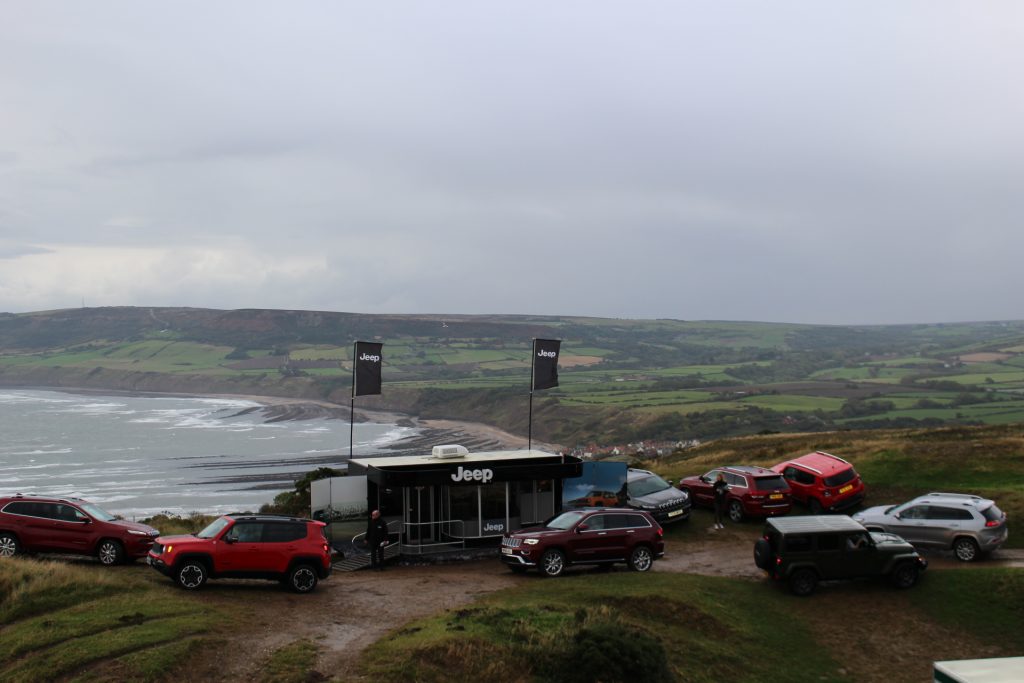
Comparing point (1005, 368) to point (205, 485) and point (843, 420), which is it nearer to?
point (843, 420)

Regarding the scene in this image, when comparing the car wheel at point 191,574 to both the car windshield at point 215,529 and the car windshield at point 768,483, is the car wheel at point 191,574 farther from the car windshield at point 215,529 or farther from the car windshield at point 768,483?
the car windshield at point 768,483

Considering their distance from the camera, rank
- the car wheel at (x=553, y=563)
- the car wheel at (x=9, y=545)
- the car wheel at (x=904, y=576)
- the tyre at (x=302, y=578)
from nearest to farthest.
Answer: the tyre at (x=302, y=578)
the car wheel at (x=904, y=576)
the car wheel at (x=9, y=545)
the car wheel at (x=553, y=563)

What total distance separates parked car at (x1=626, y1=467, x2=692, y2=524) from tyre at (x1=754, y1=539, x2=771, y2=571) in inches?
221

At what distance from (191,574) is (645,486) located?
14.6m

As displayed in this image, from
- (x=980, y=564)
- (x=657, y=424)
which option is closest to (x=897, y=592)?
(x=980, y=564)

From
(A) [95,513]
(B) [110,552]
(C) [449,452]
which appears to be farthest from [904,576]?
(A) [95,513]

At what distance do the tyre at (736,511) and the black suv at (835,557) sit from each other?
7441mm

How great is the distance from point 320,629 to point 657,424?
8231 centimetres

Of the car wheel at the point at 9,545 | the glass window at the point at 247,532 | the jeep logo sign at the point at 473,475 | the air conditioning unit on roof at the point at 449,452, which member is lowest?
the car wheel at the point at 9,545

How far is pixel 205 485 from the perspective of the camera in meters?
62.3

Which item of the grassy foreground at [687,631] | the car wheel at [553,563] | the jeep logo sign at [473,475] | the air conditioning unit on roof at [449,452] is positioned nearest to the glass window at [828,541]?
the grassy foreground at [687,631]

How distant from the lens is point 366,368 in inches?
1156

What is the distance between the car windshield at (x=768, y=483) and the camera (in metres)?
27.4

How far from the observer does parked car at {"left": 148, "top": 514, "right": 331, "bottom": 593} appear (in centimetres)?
1842
